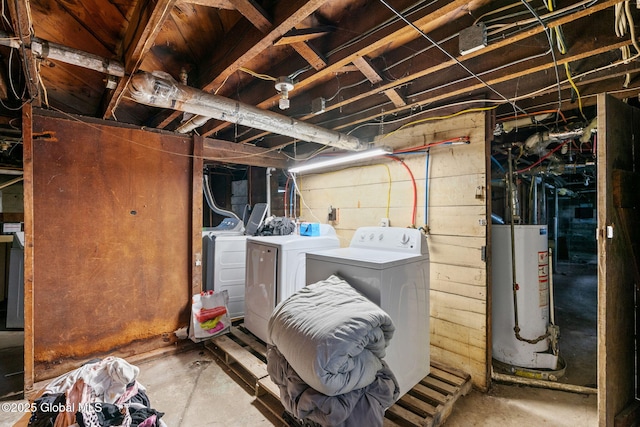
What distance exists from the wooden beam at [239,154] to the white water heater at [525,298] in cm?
276

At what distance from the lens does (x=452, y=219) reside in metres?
2.46

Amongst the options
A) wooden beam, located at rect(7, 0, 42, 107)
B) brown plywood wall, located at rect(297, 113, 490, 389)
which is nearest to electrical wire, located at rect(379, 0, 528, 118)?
brown plywood wall, located at rect(297, 113, 490, 389)

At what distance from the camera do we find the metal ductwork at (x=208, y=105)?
1639mm

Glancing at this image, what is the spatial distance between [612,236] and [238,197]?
497 centimetres

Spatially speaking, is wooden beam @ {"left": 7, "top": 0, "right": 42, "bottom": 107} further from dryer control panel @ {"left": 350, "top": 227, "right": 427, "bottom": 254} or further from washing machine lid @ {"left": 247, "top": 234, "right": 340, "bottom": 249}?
dryer control panel @ {"left": 350, "top": 227, "right": 427, "bottom": 254}

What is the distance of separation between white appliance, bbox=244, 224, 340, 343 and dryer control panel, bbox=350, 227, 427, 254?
1.66ft

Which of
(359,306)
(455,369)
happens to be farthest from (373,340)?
(455,369)

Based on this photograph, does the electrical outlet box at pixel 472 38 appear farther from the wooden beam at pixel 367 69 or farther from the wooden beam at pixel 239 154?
the wooden beam at pixel 239 154

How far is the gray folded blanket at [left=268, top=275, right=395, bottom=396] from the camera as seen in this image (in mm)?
1226

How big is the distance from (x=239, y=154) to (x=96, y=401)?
275cm

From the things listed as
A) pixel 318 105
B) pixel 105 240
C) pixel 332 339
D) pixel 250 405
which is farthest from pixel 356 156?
pixel 105 240

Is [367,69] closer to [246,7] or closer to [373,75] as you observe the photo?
[373,75]

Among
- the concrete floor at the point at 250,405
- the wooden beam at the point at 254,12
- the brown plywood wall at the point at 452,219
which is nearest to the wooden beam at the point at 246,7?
the wooden beam at the point at 254,12

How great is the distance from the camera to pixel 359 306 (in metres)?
1.45
